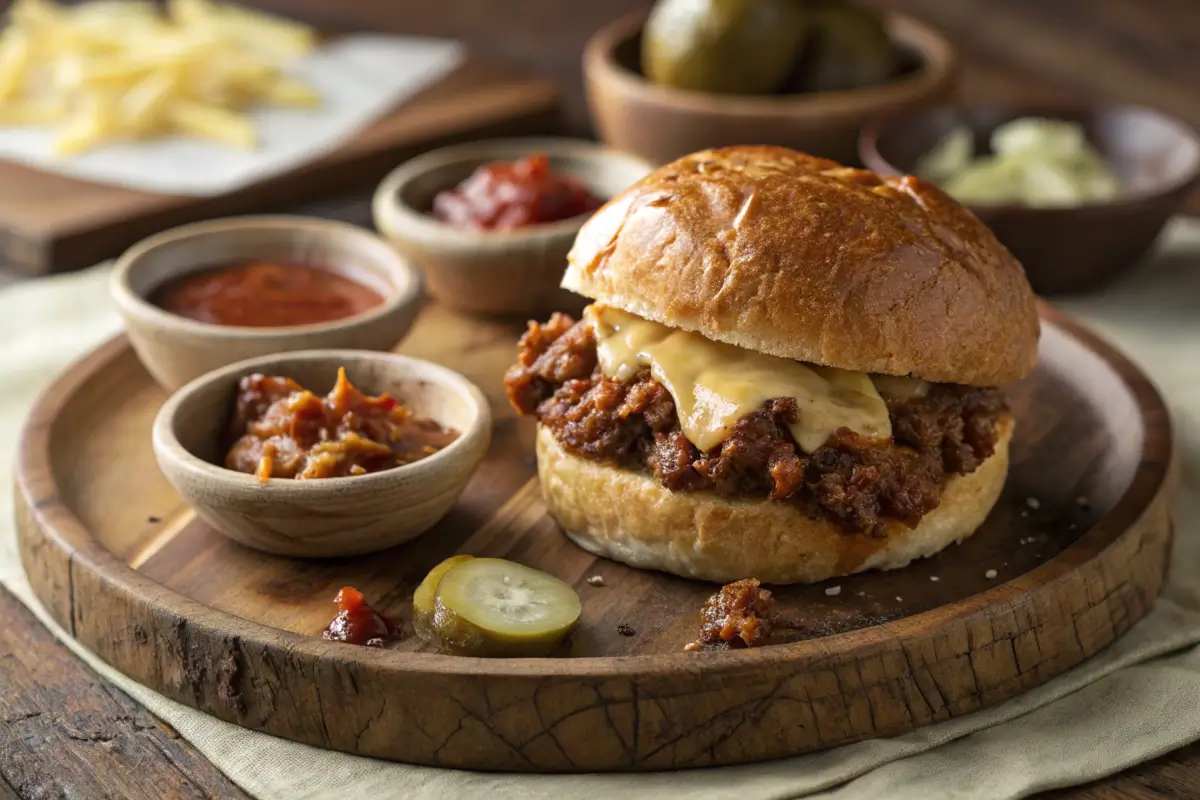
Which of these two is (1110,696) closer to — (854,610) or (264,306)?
(854,610)

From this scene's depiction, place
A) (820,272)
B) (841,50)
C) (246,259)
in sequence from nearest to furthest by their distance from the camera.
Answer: (820,272) → (246,259) → (841,50)

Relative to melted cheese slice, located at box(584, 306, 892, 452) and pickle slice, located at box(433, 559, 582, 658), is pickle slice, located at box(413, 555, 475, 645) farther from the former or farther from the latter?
melted cheese slice, located at box(584, 306, 892, 452)

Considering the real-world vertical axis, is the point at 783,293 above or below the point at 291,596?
above

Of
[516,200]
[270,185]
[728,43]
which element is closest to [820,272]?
[516,200]

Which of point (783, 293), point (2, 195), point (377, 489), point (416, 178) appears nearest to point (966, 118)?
point (416, 178)

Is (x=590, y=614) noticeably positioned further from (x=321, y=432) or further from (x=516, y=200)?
(x=516, y=200)

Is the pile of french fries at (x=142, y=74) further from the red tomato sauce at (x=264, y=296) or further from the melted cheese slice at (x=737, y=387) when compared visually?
the melted cheese slice at (x=737, y=387)

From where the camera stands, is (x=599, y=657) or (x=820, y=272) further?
(x=820, y=272)

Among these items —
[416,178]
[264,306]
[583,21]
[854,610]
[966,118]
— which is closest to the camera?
[854,610]
